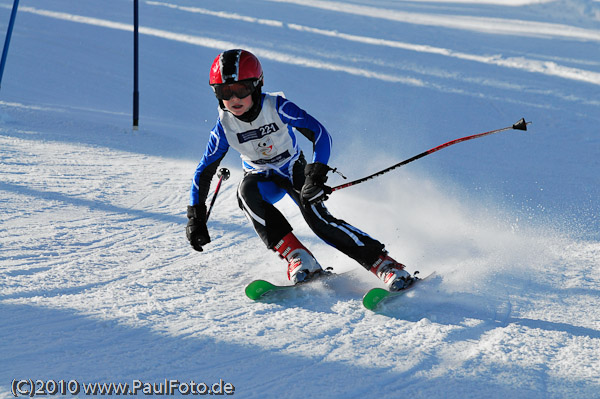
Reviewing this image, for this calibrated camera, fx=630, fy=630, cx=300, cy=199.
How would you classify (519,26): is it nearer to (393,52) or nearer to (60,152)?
(393,52)

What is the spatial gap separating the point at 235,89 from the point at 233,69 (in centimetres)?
11

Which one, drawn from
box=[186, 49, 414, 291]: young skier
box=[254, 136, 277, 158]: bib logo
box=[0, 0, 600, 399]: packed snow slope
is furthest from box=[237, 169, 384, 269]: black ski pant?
box=[0, 0, 600, 399]: packed snow slope

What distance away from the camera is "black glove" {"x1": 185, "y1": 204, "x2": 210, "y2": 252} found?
373cm

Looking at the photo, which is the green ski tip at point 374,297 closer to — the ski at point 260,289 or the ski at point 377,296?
the ski at point 377,296

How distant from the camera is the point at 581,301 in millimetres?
3498

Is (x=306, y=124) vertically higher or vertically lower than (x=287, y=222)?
higher

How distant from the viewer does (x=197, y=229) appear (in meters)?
3.74

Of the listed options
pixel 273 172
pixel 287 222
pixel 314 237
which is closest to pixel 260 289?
pixel 287 222

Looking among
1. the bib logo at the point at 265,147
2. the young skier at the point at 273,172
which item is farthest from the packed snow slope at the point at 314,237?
the bib logo at the point at 265,147

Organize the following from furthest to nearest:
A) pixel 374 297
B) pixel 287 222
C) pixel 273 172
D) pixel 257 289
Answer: pixel 273 172 → pixel 287 222 → pixel 257 289 → pixel 374 297

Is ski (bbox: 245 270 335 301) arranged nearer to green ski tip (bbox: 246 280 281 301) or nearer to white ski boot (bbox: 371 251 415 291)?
green ski tip (bbox: 246 280 281 301)

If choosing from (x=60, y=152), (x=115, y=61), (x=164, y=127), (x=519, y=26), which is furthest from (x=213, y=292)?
(x=519, y=26)

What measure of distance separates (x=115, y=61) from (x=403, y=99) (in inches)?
226

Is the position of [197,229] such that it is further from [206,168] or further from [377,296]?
[377,296]
